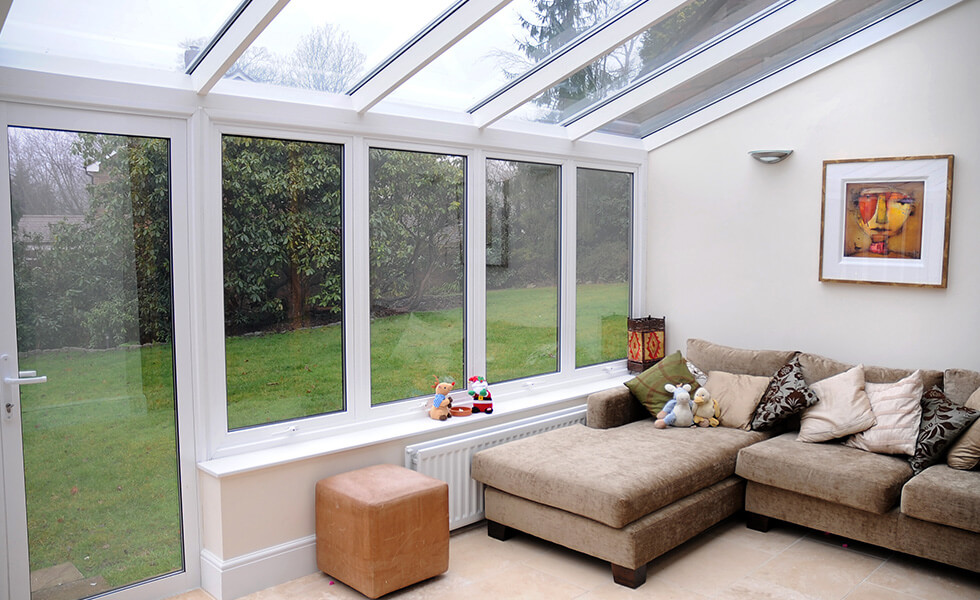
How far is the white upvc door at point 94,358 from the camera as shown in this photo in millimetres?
2945

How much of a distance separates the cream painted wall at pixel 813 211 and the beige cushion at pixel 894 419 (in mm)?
505

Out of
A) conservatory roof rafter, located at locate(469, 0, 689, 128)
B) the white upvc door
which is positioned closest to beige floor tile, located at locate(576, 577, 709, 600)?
the white upvc door

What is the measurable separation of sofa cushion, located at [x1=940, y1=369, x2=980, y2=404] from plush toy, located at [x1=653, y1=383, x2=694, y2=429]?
1.34 meters

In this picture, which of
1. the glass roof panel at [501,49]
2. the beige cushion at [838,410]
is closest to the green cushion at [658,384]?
the beige cushion at [838,410]

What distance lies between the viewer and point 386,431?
3.95m

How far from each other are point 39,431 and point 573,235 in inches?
129

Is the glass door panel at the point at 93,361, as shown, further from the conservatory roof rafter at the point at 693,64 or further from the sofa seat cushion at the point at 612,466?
the conservatory roof rafter at the point at 693,64

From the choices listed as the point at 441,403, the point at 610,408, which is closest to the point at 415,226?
the point at 441,403

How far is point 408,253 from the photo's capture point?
4.15 m

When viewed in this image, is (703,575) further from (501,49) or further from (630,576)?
(501,49)

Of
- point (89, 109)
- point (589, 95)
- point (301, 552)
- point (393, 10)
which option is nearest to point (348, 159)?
point (393, 10)

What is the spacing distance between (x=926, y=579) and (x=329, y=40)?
370cm

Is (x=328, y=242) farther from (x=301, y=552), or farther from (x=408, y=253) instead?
(x=301, y=552)

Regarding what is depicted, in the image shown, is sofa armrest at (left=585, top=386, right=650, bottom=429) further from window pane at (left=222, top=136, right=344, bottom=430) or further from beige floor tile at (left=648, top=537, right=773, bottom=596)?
window pane at (left=222, top=136, right=344, bottom=430)
